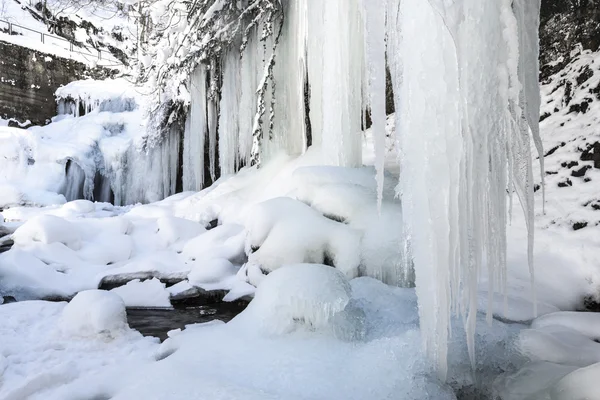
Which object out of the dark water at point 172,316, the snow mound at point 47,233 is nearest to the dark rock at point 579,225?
the dark water at point 172,316

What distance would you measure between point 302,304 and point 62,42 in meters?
17.9

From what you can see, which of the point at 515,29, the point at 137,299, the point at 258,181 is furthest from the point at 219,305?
the point at 515,29

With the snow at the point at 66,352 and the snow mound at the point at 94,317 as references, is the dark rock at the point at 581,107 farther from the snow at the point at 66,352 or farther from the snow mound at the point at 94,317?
the snow mound at the point at 94,317

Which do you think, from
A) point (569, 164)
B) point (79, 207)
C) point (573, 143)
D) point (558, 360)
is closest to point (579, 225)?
point (569, 164)

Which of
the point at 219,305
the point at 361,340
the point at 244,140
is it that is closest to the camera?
the point at 361,340

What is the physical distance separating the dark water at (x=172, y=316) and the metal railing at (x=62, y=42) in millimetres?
14354

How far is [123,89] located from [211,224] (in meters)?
9.97

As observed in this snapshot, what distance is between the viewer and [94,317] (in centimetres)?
265

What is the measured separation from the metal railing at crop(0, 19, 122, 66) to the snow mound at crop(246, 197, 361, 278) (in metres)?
14.1

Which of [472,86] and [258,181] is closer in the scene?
[472,86]

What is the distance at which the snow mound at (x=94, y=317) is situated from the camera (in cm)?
260

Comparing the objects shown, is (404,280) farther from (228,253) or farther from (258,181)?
(258,181)

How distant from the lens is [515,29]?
1429 millimetres

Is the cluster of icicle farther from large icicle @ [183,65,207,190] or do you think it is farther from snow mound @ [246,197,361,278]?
large icicle @ [183,65,207,190]
